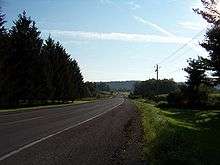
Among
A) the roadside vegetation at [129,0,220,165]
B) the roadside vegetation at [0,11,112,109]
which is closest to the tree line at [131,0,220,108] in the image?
the roadside vegetation at [129,0,220,165]

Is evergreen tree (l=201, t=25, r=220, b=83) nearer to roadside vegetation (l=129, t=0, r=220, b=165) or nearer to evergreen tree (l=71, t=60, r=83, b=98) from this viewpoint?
roadside vegetation (l=129, t=0, r=220, b=165)

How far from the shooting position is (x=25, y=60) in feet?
197

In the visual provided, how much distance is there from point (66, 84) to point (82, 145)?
231 ft

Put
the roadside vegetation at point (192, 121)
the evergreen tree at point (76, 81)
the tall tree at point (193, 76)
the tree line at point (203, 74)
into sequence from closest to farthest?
the roadside vegetation at point (192, 121) → the tree line at point (203, 74) → the tall tree at point (193, 76) → the evergreen tree at point (76, 81)

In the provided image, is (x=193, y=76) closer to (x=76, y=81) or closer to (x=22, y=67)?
(x=22, y=67)

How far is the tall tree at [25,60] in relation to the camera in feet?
192

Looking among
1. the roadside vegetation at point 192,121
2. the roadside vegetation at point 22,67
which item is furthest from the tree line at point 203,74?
the roadside vegetation at point 22,67

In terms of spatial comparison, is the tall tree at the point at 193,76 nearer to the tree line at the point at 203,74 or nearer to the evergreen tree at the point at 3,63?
the tree line at the point at 203,74

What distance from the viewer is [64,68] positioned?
279 feet

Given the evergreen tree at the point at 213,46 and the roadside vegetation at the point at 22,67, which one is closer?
the evergreen tree at the point at 213,46

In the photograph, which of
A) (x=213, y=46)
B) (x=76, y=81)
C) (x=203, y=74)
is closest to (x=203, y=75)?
(x=203, y=74)

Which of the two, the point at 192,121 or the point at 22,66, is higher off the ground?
the point at 22,66

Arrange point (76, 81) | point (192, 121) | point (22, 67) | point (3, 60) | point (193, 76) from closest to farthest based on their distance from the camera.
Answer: point (192, 121)
point (3, 60)
point (22, 67)
point (193, 76)
point (76, 81)

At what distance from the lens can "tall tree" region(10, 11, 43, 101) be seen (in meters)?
58.5
